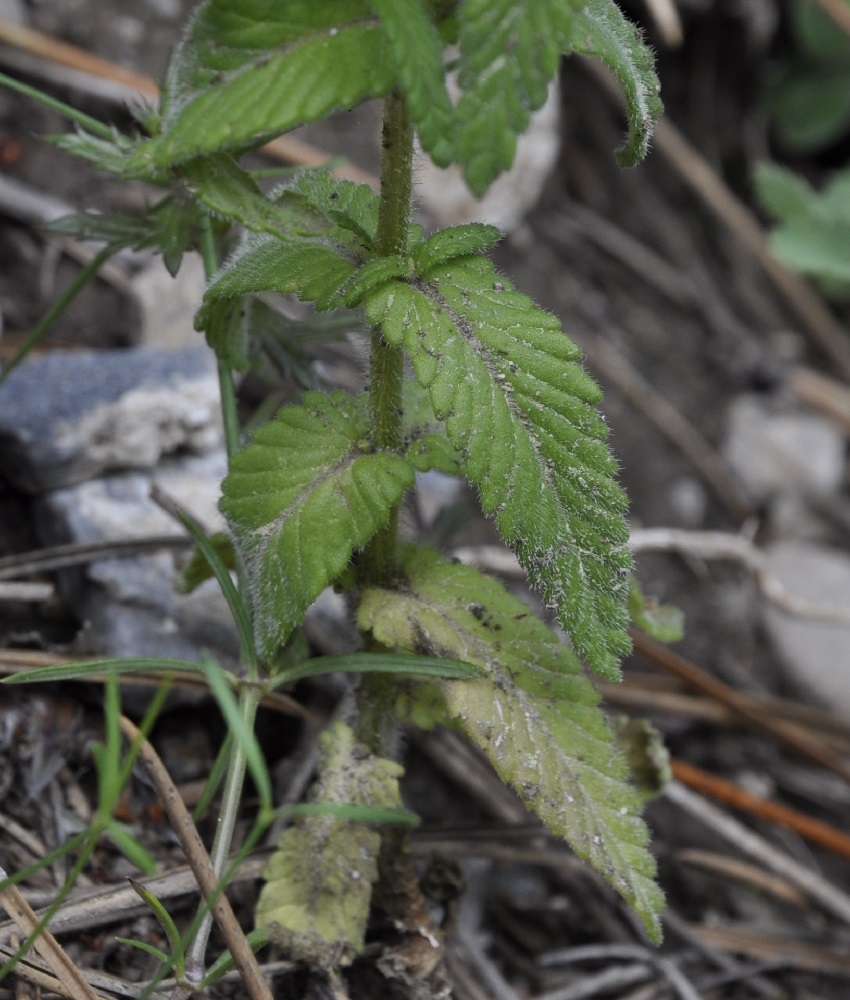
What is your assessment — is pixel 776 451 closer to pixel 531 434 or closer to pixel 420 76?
pixel 531 434

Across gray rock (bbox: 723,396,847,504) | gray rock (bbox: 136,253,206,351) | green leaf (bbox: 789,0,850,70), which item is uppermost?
green leaf (bbox: 789,0,850,70)

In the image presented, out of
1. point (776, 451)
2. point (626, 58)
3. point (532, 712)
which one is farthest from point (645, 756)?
point (776, 451)

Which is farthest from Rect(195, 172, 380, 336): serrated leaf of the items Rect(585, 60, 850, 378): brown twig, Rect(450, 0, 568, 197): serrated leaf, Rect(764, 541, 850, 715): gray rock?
Rect(585, 60, 850, 378): brown twig

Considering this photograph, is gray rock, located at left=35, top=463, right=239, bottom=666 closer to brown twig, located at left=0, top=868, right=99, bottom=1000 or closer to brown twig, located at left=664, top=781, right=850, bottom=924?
brown twig, located at left=0, top=868, right=99, bottom=1000

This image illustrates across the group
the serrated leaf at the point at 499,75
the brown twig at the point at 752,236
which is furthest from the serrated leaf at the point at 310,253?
the brown twig at the point at 752,236

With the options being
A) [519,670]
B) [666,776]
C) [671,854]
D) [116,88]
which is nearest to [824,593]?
[671,854]

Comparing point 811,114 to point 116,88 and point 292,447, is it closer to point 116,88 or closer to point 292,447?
point 116,88

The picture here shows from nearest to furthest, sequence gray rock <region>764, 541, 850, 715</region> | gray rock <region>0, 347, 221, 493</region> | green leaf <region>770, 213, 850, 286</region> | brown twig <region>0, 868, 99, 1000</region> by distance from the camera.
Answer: brown twig <region>0, 868, 99, 1000</region>, gray rock <region>0, 347, 221, 493</region>, gray rock <region>764, 541, 850, 715</region>, green leaf <region>770, 213, 850, 286</region>
